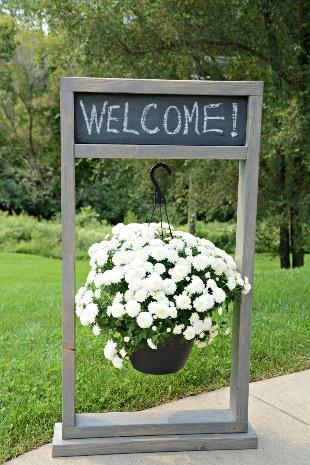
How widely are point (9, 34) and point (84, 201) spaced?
17.3ft

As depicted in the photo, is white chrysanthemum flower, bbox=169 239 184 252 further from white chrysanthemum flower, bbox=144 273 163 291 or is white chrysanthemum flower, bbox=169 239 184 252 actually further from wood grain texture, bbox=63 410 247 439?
wood grain texture, bbox=63 410 247 439

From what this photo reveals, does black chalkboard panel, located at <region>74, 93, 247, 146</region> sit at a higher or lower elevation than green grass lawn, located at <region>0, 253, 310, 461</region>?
higher

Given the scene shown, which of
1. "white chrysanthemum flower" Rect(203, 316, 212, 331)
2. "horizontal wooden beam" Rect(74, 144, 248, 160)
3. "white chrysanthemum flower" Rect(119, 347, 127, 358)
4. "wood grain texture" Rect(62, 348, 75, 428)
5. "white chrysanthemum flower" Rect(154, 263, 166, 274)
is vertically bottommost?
"wood grain texture" Rect(62, 348, 75, 428)

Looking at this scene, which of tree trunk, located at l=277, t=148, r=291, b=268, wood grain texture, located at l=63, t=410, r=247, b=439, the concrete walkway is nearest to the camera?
the concrete walkway

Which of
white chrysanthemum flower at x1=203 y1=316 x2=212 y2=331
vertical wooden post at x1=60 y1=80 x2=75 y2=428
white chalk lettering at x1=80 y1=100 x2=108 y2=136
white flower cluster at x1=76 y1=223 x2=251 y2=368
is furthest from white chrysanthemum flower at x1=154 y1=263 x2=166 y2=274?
white chalk lettering at x1=80 y1=100 x2=108 y2=136

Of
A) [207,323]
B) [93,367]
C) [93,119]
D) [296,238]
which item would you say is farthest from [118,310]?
[296,238]

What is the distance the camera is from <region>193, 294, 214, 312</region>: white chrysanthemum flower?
267cm

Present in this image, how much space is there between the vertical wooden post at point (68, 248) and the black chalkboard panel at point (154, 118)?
2.0 inches

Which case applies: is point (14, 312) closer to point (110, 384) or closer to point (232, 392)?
point (110, 384)

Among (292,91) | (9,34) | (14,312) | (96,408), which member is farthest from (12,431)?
(9,34)

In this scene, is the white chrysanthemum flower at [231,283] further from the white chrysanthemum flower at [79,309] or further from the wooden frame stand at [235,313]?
the white chrysanthemum flower at [79,309]

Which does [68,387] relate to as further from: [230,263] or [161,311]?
[230,263]

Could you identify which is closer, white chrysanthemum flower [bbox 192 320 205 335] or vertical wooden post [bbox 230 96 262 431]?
white chrysanthemum flower [bbox 192 320 205 335]

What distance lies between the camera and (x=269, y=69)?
7.55m
